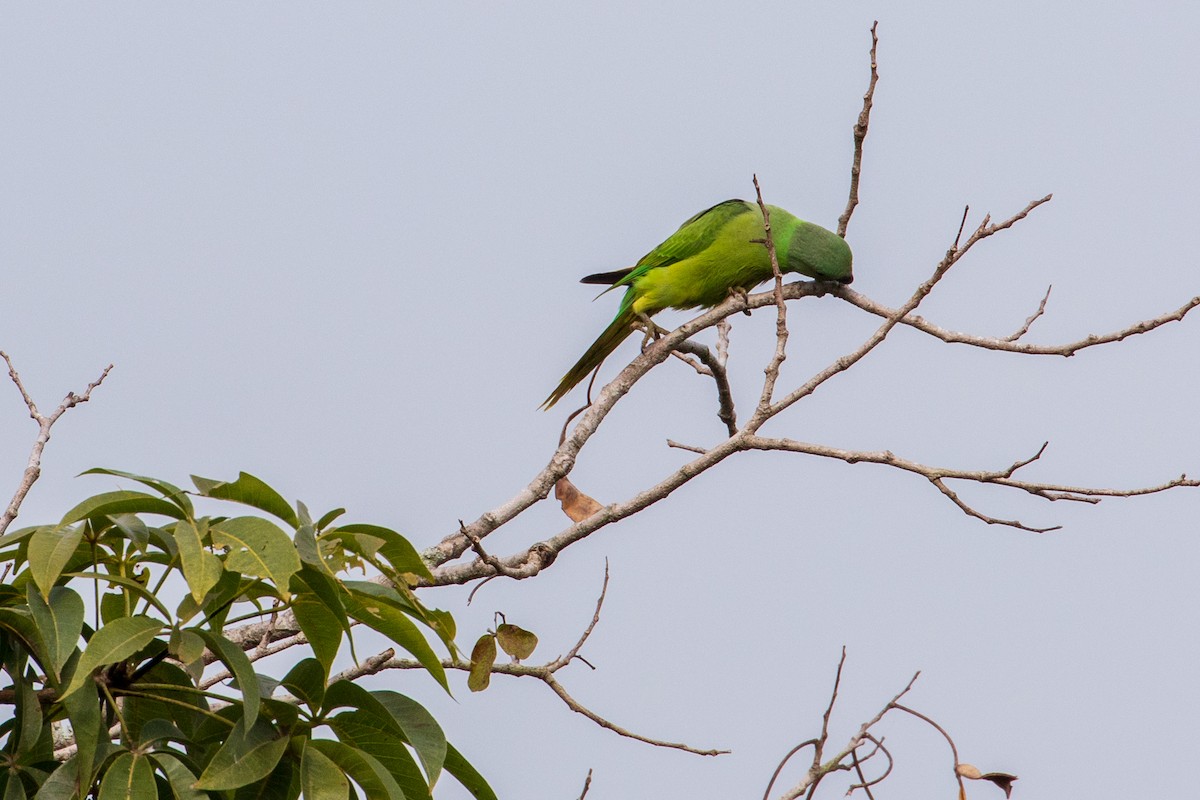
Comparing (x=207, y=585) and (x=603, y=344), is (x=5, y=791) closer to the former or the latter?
(x=207, y=585)

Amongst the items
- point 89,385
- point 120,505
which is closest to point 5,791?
point 120,505

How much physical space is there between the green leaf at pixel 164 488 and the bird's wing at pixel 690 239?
373cm

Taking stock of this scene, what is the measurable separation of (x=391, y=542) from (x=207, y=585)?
0.38 meters

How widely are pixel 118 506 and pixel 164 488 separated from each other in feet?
0.23

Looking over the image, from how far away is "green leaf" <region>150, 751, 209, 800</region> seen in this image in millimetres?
1689

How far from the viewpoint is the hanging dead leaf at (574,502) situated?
10.8 feet

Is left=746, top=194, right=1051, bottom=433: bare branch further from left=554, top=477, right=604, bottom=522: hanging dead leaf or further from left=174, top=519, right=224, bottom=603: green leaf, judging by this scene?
left=174, top=519, right=224, bottom=603: green leaf

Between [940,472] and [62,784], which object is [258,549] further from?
[940,472]

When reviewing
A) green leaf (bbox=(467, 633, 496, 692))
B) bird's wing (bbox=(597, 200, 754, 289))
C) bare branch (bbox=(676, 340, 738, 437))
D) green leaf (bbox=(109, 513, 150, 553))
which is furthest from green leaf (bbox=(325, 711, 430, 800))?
bird's wing (bbox=(597, 200, 754, 289))

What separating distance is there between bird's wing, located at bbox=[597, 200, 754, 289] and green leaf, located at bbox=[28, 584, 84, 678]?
12.6 feet

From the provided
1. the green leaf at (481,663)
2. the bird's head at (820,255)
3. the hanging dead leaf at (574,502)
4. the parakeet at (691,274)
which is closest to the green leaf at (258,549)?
the green leaf at (481,663)

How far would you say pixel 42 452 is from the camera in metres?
3.54

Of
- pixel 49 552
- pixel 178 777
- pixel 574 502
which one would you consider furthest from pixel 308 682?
pixel 574 502

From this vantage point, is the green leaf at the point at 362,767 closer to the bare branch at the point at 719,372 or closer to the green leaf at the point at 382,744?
the green leaf at the point at 382,744
